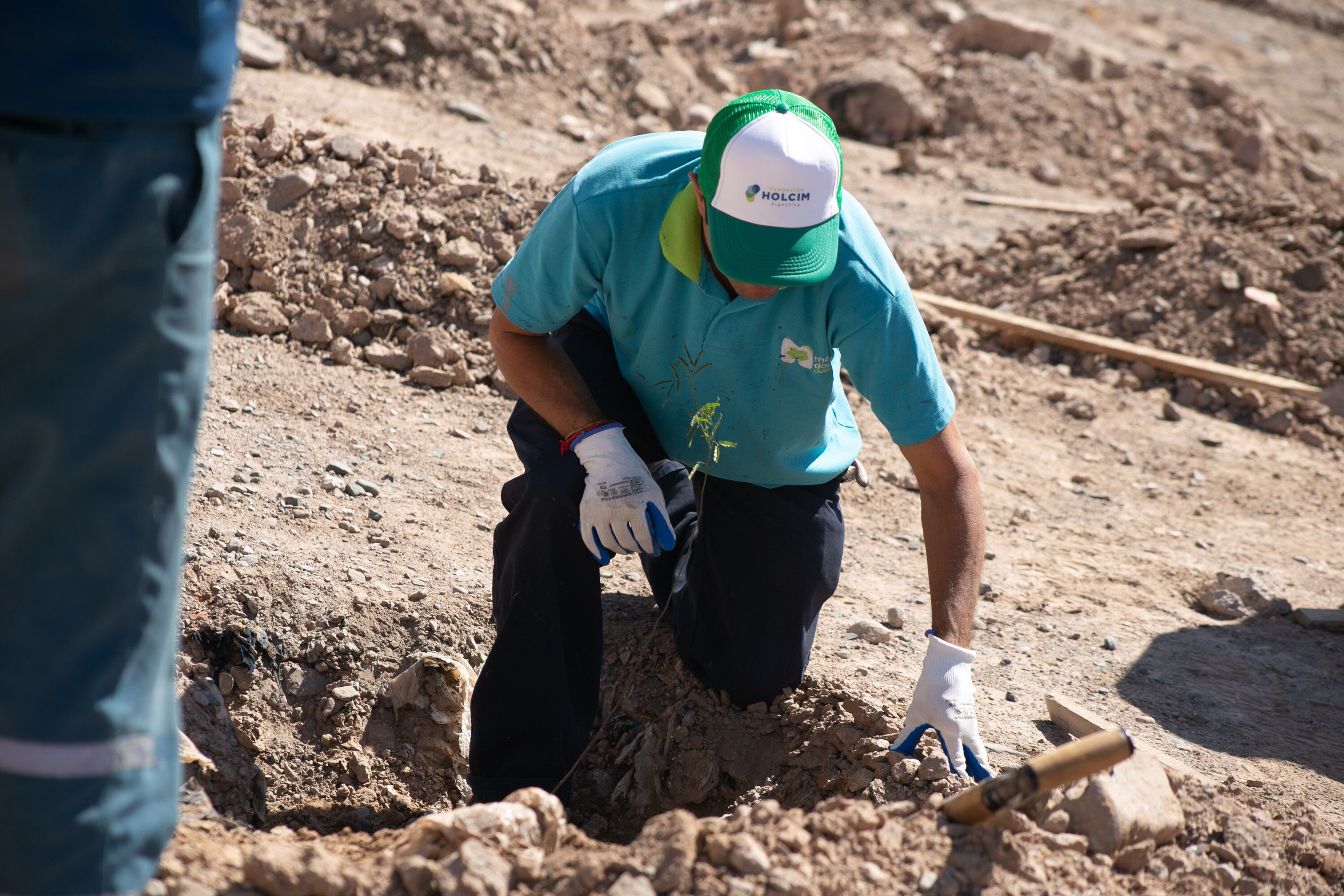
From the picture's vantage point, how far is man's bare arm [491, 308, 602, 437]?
244 centimetres

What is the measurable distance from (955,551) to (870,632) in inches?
35.1

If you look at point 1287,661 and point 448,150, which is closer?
point 1287,661

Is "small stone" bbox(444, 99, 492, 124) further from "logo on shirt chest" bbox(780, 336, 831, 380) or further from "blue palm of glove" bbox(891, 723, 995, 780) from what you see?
"blue palm of glove" bbox(891, 723, 995, 780)

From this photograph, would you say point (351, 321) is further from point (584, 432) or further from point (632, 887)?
point (632, 887)

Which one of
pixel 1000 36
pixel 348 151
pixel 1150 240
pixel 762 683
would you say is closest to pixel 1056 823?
pixel 762 683

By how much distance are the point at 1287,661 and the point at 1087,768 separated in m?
2.17

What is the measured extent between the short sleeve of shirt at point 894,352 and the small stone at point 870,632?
0.98m

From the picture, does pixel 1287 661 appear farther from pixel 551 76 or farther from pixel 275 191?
pixel 551 76

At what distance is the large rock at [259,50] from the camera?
7238mm

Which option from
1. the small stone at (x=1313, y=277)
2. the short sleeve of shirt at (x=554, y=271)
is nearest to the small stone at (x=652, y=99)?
the small stone at (x=1313, y=277)

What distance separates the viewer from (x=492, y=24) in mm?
8148

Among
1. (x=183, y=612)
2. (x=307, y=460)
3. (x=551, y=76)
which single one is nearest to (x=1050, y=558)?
(x=307, y=460)

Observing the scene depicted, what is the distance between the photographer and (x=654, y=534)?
2.45 meters

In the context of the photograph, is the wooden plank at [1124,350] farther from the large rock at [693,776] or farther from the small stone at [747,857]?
the small stone at [747,857]
